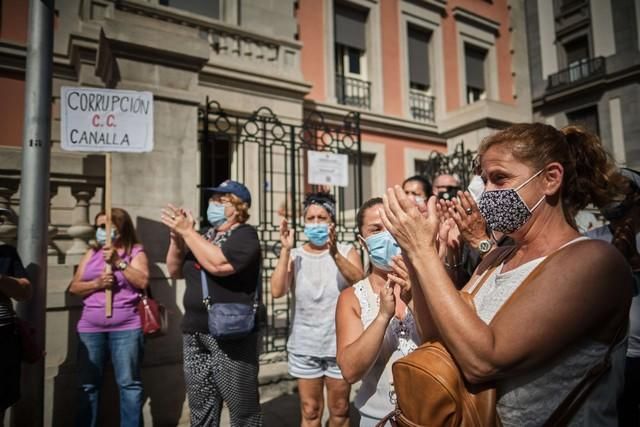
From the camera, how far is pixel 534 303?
1096 mm

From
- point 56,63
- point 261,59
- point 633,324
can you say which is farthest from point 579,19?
point 56,63

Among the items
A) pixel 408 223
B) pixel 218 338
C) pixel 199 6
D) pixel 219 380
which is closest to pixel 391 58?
pixel 199 6

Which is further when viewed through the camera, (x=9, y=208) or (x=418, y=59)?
(x=418, y=59)

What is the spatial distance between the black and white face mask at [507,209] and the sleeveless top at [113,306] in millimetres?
2894

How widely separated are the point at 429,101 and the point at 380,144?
3.03 metres

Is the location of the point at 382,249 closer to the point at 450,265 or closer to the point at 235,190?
the point at 450,265

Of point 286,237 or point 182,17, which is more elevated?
point 182,17

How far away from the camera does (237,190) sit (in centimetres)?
316

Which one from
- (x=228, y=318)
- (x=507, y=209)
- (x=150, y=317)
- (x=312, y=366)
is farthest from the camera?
(x=150, y=317)

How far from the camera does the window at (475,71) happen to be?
1491 cm

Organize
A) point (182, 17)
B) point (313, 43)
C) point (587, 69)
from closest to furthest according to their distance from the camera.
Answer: point (182, 17) < point (313, 43) < point (587, 69)

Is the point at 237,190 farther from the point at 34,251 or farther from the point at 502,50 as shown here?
the point at 502,50

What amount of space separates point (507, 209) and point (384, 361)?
965 mm

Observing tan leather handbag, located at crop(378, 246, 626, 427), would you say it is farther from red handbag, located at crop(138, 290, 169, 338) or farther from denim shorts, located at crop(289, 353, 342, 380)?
red handbag, located at crop(138, 290, 169, 338)
